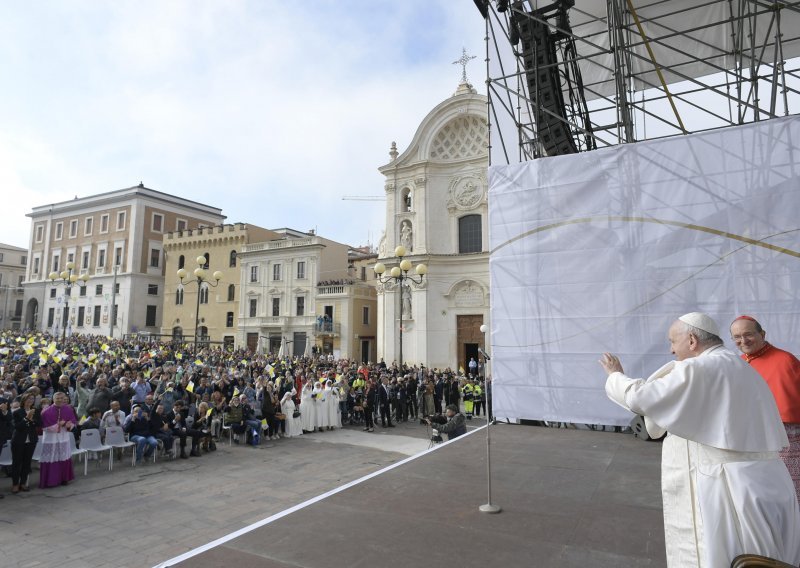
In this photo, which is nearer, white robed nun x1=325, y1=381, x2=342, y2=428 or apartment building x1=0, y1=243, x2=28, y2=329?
white robed nun x1=325, y1=381, x2=342, y2=428

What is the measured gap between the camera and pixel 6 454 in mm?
7684

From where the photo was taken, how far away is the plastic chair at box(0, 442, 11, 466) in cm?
756

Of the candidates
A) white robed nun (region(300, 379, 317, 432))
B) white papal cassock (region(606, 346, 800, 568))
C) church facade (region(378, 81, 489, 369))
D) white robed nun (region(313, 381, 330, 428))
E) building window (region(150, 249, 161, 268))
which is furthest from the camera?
building window (region(150, 249, 161, 268))

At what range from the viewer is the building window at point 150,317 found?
47.6 metres

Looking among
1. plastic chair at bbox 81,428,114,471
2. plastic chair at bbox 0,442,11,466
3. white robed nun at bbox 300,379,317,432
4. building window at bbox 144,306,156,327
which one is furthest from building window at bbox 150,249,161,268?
plastic chair at bbox 0,442,11,466

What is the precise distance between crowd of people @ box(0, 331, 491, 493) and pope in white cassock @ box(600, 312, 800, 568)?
3.75 meters

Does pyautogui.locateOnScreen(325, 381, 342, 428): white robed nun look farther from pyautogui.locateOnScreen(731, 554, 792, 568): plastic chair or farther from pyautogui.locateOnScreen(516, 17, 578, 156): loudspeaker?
pyautogui.locateOnScreen(731, 554, 792, 568): plastic chair

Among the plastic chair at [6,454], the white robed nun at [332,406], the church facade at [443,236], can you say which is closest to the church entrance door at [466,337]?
the church facade at [443,236]

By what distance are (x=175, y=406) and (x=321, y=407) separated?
457cm

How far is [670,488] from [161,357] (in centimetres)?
2232

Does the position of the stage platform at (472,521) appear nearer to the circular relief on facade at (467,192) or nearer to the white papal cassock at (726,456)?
the white papal cassock at (726,456)

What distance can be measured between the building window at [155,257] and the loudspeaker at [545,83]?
48.1 meters

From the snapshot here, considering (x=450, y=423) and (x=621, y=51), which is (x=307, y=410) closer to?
(x=450, y=423)

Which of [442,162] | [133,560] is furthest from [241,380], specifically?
[442,162]
